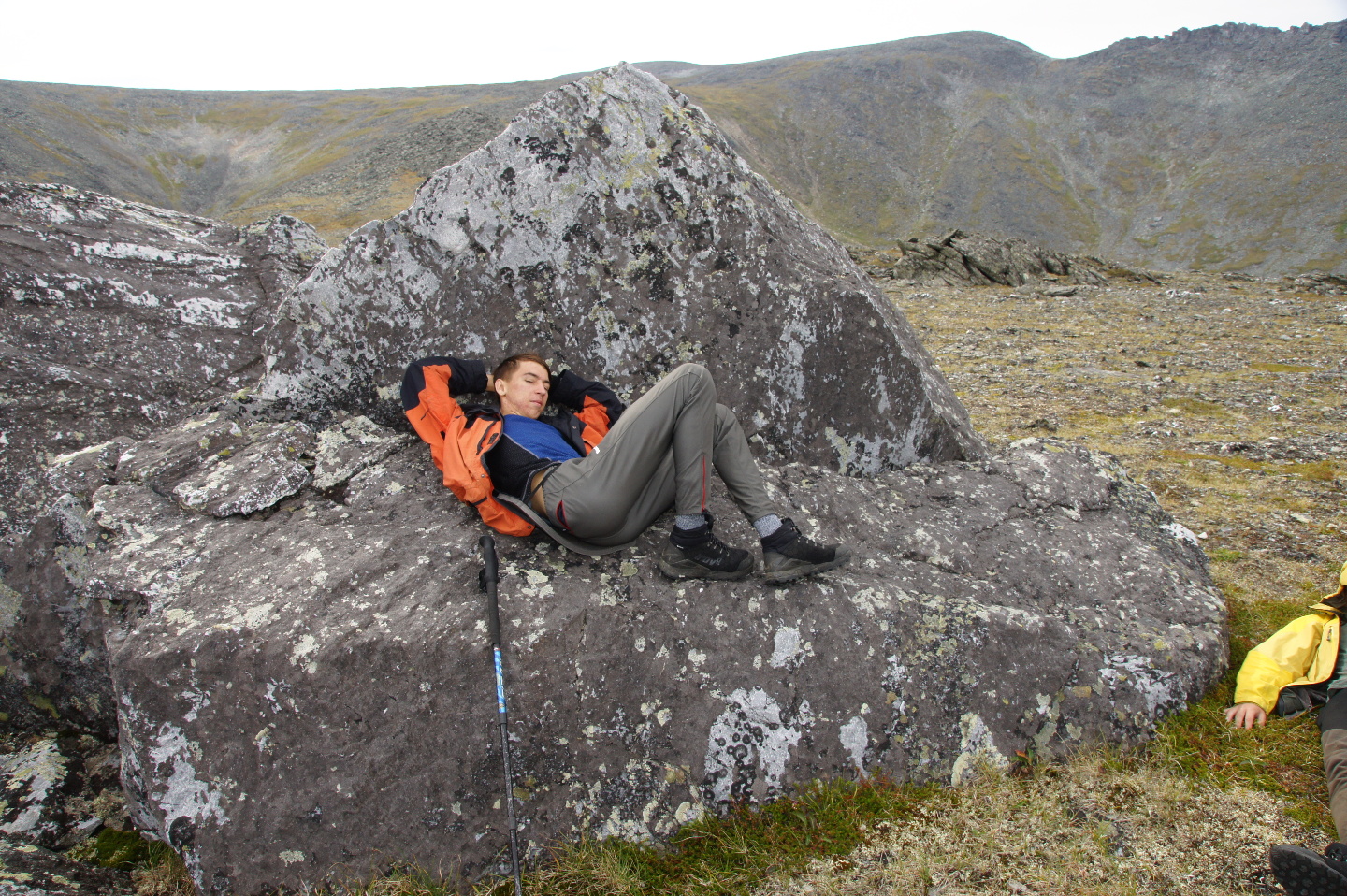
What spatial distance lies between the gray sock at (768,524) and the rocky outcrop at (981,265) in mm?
35640

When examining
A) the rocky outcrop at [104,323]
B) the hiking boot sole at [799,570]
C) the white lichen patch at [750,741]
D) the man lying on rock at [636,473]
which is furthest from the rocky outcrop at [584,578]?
the rocky outcrop at [104,323]

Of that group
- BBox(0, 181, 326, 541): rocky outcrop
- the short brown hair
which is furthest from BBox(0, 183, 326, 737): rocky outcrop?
the short brown hair

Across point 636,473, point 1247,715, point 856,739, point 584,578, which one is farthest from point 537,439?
point 1247,715

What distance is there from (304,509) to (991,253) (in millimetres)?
43337

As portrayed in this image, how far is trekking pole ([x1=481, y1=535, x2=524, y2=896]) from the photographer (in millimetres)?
4148

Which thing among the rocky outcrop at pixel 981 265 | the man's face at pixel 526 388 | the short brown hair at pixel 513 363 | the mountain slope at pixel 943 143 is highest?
the mountain slope at pixel 943 143

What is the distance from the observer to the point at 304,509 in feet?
18.3

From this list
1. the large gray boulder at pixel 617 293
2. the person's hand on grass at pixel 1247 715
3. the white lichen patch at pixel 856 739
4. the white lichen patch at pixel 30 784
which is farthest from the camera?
the large gray boulder at pixel 617 293

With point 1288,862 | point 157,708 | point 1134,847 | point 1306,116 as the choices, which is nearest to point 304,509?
point 157,708

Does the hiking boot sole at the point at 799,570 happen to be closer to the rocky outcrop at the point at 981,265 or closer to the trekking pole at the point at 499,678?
the trekking pole at the point at 499,678

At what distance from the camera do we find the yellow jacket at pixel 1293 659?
17.0ft

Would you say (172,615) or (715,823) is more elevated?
(172,615)

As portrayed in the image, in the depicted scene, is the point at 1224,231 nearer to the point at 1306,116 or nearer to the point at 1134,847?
the point at 1306,116

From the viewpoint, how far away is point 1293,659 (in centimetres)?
529
